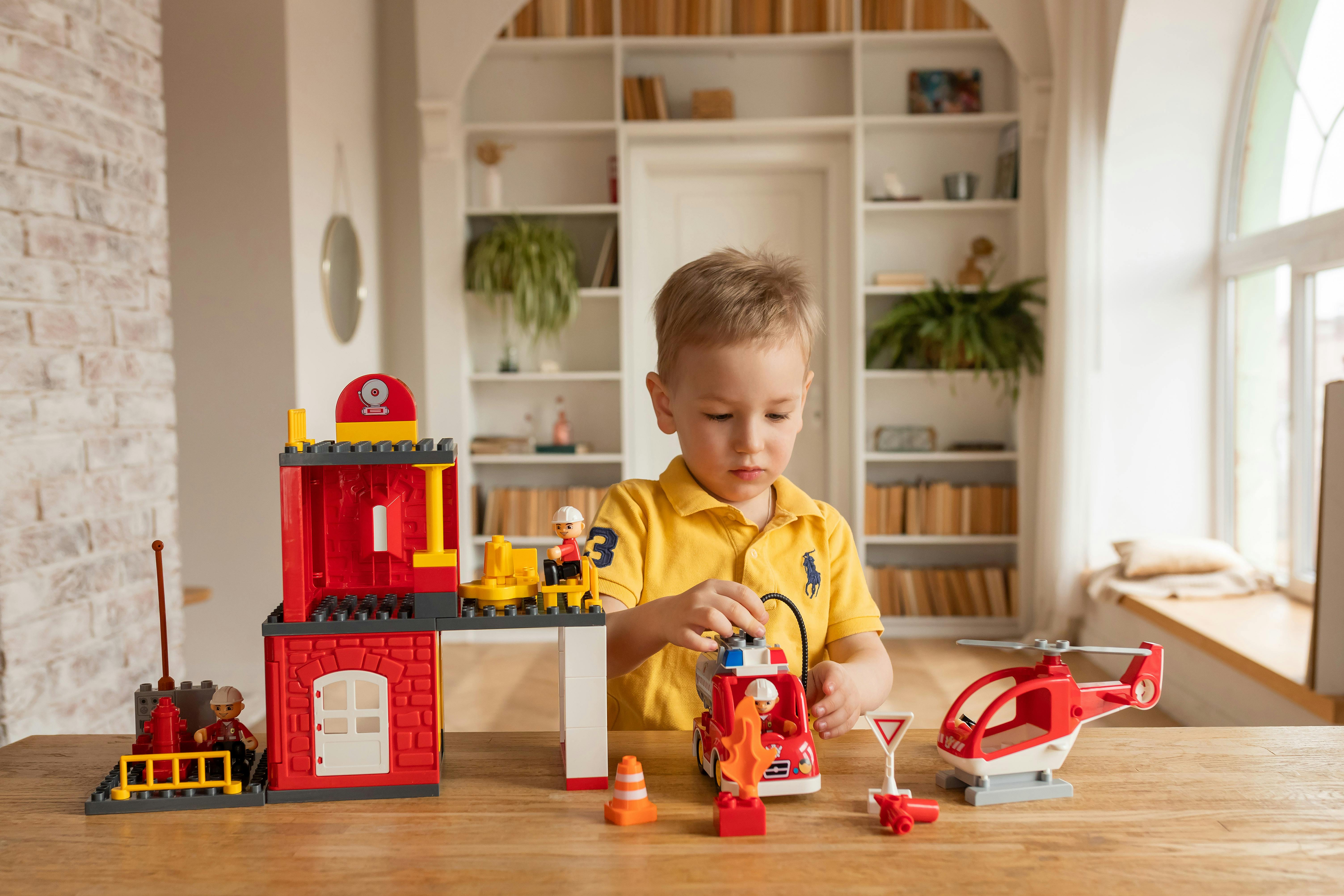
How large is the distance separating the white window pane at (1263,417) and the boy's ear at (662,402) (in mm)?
2939

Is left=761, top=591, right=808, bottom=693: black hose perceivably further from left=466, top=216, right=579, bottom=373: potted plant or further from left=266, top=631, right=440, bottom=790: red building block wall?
left=466, top=216, right=579, bottom=373: potted plant

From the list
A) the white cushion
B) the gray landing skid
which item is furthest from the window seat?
the gray landing skid

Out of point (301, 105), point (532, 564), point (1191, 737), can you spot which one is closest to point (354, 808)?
point (532, 564)

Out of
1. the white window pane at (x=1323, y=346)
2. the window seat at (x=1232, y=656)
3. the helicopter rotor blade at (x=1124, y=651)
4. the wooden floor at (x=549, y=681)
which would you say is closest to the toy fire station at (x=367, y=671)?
the helicopter rotor blade at (x=1124, y=651)

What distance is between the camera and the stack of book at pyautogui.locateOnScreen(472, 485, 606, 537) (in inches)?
174

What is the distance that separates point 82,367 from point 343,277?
2.26 m

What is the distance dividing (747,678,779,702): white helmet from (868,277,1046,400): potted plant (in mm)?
3526

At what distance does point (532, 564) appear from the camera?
2.99 feet

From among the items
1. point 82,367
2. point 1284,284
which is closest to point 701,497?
point 82,367

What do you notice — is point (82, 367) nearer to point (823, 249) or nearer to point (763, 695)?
point (763, 695)

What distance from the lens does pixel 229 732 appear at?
0.88 m

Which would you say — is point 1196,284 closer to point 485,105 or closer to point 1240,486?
point 1240,486

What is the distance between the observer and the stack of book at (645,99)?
4305 millimetres

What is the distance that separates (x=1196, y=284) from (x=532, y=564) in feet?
12.3
